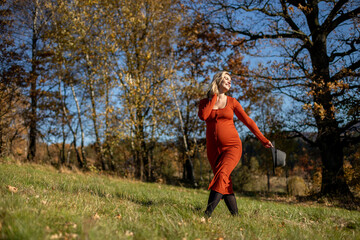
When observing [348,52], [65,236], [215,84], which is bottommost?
[65,236]

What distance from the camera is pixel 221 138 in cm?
365

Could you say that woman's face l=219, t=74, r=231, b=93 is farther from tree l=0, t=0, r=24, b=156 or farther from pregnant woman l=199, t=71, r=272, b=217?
tree l=0, t=0, r=24, b=156

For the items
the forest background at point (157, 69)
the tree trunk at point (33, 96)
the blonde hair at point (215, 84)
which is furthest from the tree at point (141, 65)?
the blonde hair at point (215, 84)

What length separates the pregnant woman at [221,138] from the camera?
3475 millimetres

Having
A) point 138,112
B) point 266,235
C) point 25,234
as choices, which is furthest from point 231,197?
point 138,112

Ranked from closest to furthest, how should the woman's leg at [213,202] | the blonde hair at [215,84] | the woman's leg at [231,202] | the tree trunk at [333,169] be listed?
the woman's leg at [213,202], the woman's leg at [231,202], the blonde hair at [215,84], the tree trunk at [333,169]

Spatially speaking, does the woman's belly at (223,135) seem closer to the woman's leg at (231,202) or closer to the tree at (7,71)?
the woman's leg at (231,202)

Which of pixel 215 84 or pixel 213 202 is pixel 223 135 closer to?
pixel 215 84

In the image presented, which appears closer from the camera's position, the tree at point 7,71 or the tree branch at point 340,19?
the tree branch at point 340,19

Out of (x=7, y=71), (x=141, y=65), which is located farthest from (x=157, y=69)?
(x=7, y=71)

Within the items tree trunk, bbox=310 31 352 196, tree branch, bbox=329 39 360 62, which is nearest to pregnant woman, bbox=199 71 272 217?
tree trunk, bbox=310 31 352 196

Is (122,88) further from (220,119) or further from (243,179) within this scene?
(243,179)

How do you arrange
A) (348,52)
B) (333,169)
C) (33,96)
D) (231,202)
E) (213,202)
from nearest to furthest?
(213,202) → (231,202) → (348,52) → (333,169) → (33,96)

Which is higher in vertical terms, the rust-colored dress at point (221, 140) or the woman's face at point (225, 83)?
the woman's face at point (225, 83)
